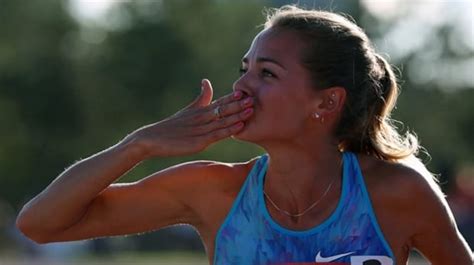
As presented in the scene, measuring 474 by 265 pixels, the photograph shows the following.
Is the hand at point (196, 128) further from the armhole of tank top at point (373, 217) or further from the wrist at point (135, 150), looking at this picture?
the armhole of tank top at point (373, 217)

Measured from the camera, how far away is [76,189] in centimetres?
530

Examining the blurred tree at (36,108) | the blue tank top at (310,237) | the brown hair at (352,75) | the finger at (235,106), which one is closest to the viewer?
the finger at (235,106)

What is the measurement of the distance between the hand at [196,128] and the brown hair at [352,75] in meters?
0.37

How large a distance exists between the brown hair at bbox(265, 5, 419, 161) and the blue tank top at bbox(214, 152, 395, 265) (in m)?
0.19

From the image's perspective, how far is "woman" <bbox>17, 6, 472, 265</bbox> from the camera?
5.17 m

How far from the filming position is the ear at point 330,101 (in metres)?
5.36

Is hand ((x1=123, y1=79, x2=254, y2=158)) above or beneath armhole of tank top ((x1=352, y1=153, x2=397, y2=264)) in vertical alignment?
above

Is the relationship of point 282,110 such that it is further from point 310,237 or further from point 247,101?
point 310,237

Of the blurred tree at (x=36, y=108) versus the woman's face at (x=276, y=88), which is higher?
the woman's face at (x=276, y=88)

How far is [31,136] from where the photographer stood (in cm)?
5134

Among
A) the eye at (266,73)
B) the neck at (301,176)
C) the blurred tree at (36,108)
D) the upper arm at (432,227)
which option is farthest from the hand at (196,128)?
the blurred tree at (36,108)

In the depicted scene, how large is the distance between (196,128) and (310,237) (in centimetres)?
57

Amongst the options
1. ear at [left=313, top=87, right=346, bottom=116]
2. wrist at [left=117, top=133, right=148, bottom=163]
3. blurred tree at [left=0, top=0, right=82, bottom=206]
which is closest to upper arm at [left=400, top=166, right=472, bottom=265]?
ear at [left=313, top=87, right=346, bottom=116]

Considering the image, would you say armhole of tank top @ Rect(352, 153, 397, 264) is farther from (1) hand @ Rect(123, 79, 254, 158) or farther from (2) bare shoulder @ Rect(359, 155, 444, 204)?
(1) hand @ Rect(123, 79, 254, 158)
